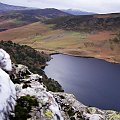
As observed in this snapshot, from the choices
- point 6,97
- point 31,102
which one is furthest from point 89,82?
point 6,97

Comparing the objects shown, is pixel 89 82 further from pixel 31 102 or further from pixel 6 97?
pixel 6 97

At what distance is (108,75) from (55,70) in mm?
24429

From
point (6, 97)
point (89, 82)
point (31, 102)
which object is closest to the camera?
point (6, 97)

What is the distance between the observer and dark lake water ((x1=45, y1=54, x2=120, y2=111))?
99688 millimetres

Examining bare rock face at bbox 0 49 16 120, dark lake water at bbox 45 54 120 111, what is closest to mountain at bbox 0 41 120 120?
bare rock face at bbox 0 49 16 120

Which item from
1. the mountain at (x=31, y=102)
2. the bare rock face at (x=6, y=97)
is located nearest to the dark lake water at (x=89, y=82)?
the mountain at (x=31, y=102)

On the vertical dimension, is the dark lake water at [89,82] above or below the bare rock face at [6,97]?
below

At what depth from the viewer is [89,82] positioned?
127 meters

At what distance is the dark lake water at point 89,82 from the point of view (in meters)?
99.7

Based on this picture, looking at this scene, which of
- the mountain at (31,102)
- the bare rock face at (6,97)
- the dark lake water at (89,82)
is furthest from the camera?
the dark lake water at (89,82)

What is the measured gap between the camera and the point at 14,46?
546 ft

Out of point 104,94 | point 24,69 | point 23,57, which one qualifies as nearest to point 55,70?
point 23,57

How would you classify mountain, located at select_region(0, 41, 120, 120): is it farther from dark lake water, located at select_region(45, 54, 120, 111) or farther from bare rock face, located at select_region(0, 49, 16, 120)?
dark lake water, located at select_region(45, 54, 120, 111)

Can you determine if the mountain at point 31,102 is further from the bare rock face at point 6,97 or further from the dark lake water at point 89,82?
the dark lake water at point 89,82
